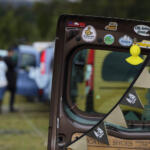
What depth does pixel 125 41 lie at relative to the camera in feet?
11.7

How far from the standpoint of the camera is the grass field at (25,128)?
664cm

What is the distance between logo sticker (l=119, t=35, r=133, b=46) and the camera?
3525 millimetres

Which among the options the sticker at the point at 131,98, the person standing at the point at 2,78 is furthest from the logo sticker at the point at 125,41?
the person standing at the point at 2,78

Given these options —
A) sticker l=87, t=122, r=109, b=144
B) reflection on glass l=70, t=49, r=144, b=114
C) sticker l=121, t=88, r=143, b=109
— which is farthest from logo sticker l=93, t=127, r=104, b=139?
reflection on glass l=70, t=49, r=144, b=114

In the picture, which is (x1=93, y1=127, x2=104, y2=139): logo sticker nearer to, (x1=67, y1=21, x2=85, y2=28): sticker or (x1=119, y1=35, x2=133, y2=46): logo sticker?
(x1=119, y1=35, x2=133, y2=46): logo sticker

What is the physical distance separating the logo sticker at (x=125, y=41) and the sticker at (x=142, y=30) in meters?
0.11

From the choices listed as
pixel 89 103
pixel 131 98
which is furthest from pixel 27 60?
pixel 131 98

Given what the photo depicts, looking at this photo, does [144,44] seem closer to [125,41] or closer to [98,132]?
[125,41]

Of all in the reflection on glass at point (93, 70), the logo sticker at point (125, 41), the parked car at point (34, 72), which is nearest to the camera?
the logo sticker at point (125, 41)

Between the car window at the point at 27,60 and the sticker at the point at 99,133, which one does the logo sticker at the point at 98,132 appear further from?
the car window at the point at 27,60

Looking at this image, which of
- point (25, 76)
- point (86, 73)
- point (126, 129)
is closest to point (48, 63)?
point (25, 76)

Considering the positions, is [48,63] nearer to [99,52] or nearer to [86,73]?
[86,73]

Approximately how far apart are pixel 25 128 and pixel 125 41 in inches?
203

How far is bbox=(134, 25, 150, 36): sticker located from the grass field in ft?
10.9
